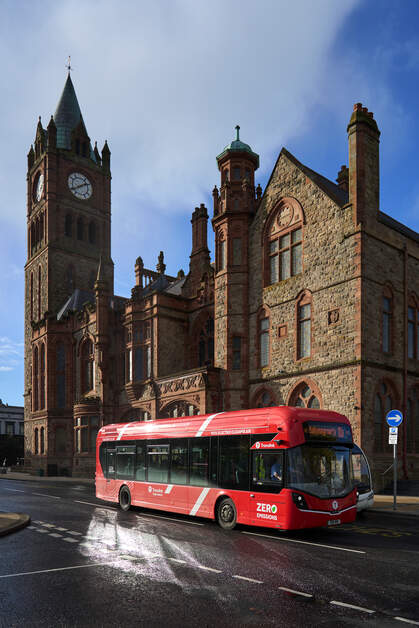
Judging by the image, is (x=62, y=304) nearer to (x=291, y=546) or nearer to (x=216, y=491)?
(x=216, y=491)

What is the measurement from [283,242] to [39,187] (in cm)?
4032

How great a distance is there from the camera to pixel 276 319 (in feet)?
95.2

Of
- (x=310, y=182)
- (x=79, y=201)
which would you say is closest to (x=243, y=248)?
(x=310, y=182)

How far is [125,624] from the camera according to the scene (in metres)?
6.47

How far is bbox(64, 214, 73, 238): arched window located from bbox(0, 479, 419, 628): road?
48327 millimetres

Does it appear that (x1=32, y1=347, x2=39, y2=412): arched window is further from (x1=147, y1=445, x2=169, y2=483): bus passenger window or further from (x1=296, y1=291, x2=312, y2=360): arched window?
(x1=147, y1=445, x2=169, y2=483): bus passenger window

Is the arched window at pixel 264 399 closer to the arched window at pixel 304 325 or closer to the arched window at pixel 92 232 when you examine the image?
the arched window at pixel 304 325

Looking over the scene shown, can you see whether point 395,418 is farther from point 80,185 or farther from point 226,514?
point 80,185

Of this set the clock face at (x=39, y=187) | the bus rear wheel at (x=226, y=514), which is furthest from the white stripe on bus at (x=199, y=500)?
the clock face at (x=39, y=187)

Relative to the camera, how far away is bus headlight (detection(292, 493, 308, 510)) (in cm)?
1225

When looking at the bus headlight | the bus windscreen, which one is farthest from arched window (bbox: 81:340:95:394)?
the bus headlight

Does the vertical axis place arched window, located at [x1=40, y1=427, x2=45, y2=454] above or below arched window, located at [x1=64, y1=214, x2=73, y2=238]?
below

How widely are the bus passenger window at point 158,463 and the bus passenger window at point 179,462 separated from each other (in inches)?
12.7

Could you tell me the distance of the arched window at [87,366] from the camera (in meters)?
46.9
